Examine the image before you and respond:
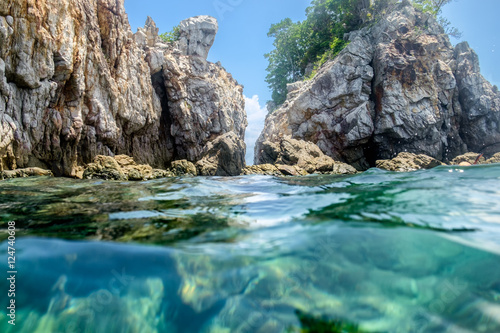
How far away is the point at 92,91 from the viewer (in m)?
13.7

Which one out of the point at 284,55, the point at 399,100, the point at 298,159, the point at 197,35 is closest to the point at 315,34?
the point at 284,55

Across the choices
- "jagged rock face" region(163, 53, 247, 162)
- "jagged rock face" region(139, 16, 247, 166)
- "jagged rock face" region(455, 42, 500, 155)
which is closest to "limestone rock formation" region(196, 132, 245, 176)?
"jagged rock face" region(139, 16, 247, 166)

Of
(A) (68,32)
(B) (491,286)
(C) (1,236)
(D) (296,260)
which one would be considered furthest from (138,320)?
(A) (68,32)

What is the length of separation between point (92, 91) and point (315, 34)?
2553 cm

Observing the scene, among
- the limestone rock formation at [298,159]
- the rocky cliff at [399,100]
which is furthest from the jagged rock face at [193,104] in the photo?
the rocky cliff at [399,100]

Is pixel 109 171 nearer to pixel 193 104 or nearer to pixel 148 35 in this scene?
pixel 193 104

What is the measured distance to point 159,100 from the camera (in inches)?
859

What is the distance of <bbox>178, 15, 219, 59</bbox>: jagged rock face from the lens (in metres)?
27.6

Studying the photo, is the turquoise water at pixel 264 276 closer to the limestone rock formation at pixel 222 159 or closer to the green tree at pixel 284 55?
the limestone rock formation at pixel 222 159

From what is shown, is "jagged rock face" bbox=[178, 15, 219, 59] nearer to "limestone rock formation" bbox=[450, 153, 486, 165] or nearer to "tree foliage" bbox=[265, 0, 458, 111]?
"tree foliage" bbox=[265, 0, 458, 111]

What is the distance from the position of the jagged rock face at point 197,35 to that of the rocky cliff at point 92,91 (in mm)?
1617

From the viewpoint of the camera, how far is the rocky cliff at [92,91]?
9.45 m

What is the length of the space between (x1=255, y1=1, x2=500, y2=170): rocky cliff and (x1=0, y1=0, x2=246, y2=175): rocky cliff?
8.16 metres

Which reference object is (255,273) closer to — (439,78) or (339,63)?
(339,63)
